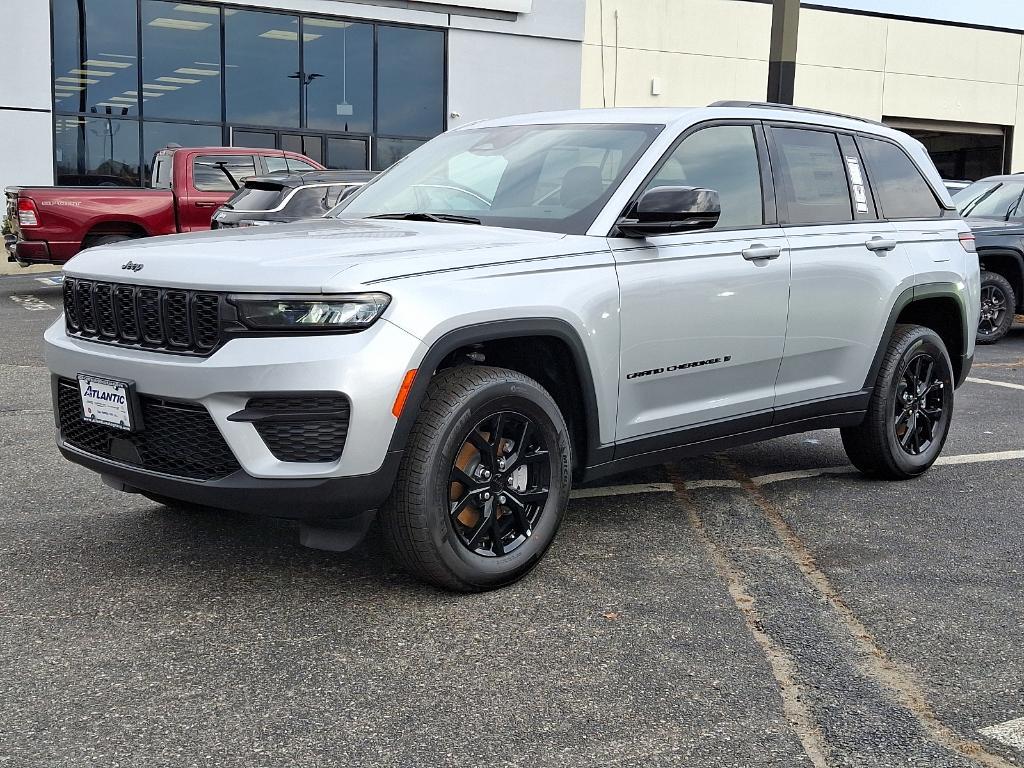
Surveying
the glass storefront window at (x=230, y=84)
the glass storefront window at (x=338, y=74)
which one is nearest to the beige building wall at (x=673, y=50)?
the glass storefront window at (x=230, y=84)

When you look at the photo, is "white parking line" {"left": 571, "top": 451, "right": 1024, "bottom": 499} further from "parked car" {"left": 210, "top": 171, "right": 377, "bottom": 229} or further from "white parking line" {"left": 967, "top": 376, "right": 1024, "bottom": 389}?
"parked car" {"left": 210, "top": 171, "right": 377, "bottom": 229}

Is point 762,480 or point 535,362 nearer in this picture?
point 535,362

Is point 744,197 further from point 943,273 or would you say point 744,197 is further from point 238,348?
point 238,348

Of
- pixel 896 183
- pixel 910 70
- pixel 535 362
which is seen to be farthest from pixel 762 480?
pixel 910 70

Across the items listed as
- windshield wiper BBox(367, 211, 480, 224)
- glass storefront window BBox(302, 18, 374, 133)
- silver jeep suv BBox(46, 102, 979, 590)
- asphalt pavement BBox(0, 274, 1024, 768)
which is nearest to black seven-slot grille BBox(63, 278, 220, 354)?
silver jeep suv BBox(46, 102, 979, 590)

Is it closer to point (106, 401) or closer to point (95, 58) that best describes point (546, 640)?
point (106, 401)

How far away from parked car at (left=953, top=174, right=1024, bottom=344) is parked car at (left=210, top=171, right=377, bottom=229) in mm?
6633

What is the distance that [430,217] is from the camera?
16.0ft

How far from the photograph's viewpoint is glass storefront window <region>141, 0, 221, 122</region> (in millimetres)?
21141

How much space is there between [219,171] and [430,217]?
1165 cm

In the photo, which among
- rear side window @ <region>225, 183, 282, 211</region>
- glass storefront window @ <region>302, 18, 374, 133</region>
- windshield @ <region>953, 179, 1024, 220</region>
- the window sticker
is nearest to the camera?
the window sticker

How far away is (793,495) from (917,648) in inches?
79.4

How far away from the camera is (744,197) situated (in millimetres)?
5180

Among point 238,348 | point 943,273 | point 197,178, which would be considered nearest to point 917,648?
point 238,348
